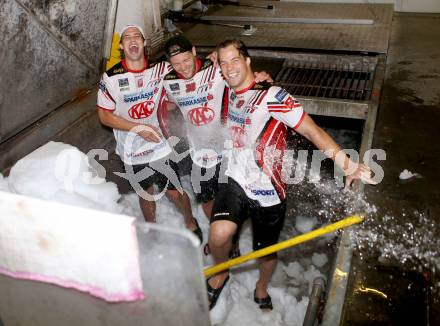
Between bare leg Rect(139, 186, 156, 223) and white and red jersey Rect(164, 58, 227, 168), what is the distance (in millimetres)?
936

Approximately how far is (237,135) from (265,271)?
1.35 m

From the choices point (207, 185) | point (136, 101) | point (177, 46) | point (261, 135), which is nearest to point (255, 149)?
point (261, 135)

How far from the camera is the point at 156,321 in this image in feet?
5.49

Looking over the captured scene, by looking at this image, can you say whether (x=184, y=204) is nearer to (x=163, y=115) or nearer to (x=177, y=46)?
(x=163, y=115)

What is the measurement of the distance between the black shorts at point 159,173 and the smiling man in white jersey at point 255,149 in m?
0.97

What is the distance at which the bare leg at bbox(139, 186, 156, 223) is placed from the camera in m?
4.33

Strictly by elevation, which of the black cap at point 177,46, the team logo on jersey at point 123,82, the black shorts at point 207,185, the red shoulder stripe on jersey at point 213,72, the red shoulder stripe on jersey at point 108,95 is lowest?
the black shorts at point 207,185

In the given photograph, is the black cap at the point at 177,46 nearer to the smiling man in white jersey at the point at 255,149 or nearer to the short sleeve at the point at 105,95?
the smiling man in white jersey at the point at 255,149

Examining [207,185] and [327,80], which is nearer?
[207,185]

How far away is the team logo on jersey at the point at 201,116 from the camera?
11.6 ft

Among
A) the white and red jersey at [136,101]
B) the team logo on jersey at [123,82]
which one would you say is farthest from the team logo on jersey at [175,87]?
the team logo on jersey at [123,82]

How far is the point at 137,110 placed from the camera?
3.70 meters

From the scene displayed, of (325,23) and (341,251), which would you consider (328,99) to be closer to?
(341,251)

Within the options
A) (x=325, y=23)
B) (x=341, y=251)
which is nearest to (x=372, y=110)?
(x=341, y=251)
